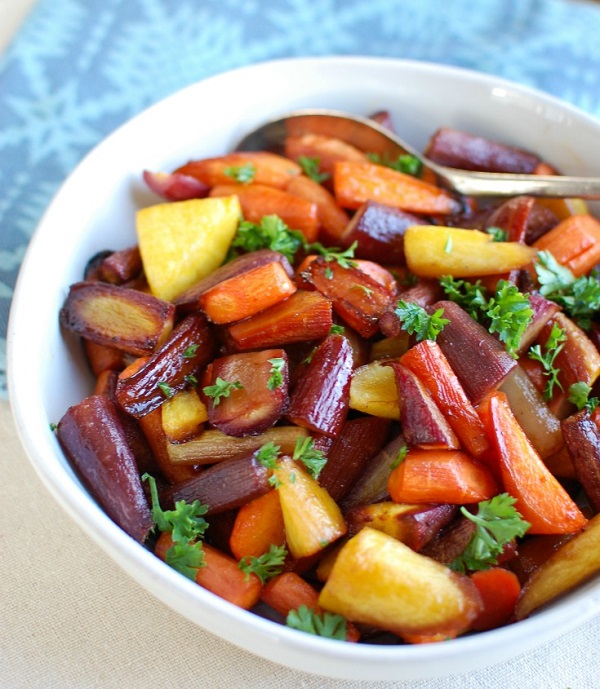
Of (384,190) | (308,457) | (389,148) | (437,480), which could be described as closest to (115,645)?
(308,457)

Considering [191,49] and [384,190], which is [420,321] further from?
[191,49]

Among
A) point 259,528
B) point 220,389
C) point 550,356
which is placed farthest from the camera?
point 550,356

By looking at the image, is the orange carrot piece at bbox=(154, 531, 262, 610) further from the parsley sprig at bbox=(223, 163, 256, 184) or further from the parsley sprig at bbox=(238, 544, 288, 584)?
the parsley sprig at bbox=(223, 163, 256, 184)

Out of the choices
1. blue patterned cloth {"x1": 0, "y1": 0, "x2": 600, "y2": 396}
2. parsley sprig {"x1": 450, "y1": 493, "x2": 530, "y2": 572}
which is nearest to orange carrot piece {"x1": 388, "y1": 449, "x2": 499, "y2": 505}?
parsley sprig {"x1": 450, "y1": 493, "x2": 530, "y2": 572}

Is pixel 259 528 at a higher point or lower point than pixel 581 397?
lower

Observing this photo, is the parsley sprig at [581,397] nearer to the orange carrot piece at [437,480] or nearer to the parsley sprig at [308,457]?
the orange carrot piece at [437,480]

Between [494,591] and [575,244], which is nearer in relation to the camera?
[494,591]

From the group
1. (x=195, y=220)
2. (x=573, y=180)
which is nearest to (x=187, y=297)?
(x=195, y=220)

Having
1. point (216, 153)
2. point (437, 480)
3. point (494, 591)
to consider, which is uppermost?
point (216, 153)
